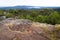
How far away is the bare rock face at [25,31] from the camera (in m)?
5.09

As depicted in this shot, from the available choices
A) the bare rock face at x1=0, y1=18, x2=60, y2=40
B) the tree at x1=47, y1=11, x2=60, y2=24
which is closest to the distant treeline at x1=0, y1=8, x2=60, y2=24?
the tree at x1=47, y1=11, x2=60, y2=24

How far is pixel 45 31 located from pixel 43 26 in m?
0.17

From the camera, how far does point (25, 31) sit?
16.9 ft

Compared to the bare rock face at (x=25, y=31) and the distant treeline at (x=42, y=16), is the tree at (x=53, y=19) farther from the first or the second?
the bare rock face at (x=25, y=31)

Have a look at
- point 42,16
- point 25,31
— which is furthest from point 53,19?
point 42,16

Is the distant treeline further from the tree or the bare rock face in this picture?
the bare rock face

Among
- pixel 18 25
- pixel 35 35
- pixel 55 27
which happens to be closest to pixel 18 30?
pixel 18 25

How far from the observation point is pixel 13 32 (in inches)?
201

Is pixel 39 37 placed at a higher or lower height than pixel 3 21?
lower

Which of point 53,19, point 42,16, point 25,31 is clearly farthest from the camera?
point 42,16

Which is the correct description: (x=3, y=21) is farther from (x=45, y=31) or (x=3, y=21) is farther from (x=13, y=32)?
(x=45, y=31)

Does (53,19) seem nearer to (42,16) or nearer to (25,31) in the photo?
(25,31)

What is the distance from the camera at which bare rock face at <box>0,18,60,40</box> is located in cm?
509

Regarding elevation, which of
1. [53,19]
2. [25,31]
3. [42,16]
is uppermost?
[25,31]
